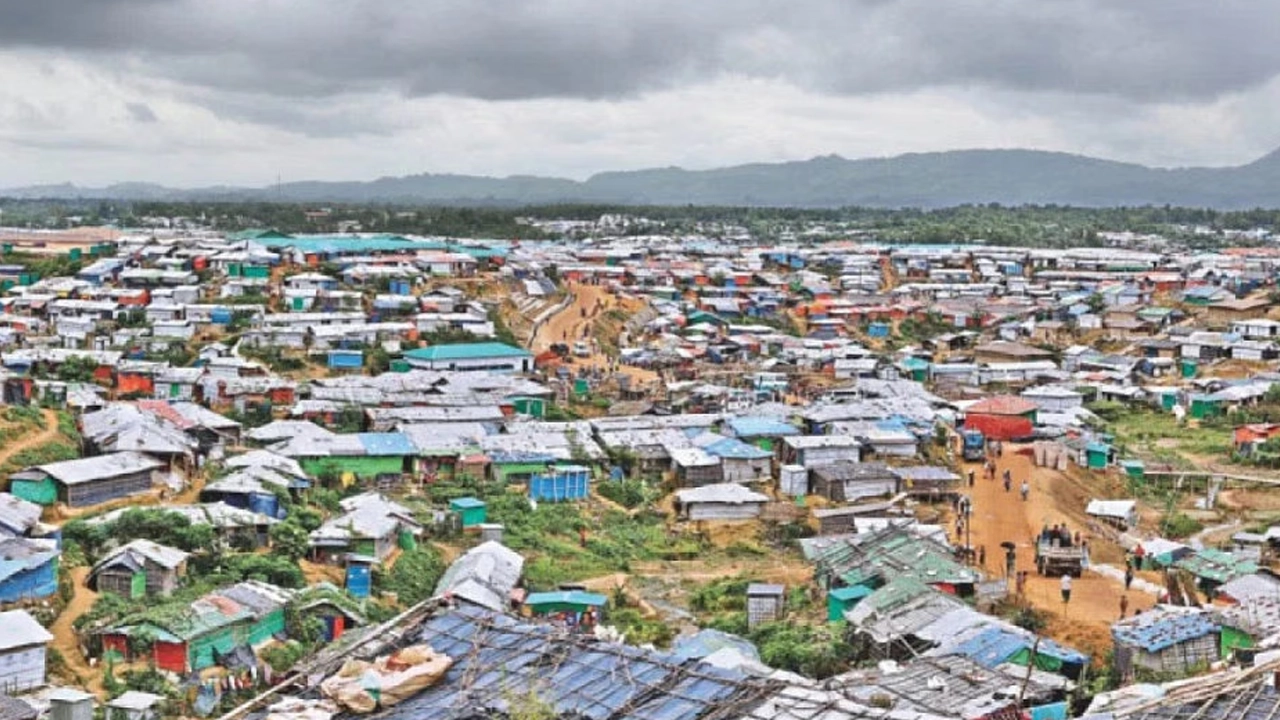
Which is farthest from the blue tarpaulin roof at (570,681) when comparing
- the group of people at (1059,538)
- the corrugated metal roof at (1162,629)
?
the group of people at (1059,538)

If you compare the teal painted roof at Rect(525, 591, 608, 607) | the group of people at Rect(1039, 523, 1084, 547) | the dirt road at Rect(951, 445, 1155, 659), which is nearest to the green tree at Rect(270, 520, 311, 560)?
the teal painted roof at Rect(525, 591, 608, 607)

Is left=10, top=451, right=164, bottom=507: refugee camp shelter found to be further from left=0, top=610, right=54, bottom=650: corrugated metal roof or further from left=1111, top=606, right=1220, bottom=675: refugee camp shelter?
left=1111, top=606, right=1220, bottom=675: refugee camp shelter

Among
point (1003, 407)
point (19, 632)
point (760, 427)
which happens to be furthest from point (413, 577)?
point (1003, 407)

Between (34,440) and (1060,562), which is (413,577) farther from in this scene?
(1060,562)

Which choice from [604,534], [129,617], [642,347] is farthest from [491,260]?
[129,617]

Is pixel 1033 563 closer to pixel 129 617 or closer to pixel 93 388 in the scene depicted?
pixel 129 617
